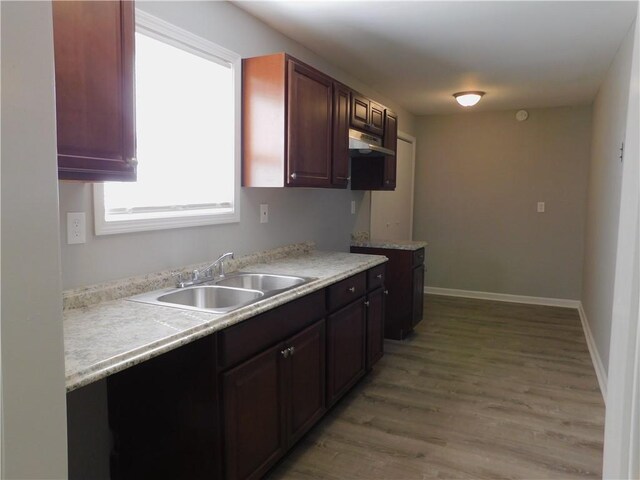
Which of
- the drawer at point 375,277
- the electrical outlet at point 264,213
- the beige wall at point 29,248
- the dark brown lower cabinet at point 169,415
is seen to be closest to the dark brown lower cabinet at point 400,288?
the drawer at point 375,277

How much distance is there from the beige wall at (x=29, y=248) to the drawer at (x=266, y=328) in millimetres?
904

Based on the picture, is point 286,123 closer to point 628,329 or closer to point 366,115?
point 366,115

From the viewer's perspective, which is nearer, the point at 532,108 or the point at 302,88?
the point at 302,88

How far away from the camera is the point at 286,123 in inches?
103

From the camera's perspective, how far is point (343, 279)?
267 cm

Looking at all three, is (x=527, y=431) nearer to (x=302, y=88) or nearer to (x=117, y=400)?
(x=117, y=400)

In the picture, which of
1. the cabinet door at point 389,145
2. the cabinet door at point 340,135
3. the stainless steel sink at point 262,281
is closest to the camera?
the stainless steel sink at point 262,281

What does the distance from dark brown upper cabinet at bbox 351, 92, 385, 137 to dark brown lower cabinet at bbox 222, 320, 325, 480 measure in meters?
1.66

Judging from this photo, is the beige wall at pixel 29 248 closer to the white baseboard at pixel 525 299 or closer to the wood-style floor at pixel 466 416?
the wood-style floor at pixel 466 416

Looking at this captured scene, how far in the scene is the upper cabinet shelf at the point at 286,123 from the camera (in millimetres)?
2607

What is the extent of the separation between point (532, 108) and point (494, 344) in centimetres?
298

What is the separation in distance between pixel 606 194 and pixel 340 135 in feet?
6.82

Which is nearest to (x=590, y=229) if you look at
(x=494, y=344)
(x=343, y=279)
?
(x=494, y=344)

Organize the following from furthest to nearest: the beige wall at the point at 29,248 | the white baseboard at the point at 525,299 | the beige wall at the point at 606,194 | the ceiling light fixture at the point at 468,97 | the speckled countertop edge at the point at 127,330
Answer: the ceiling light fixture at the point at 468,97 < the white baseboard at the point at 525,299 < the beige wall at the point at 606,194 < the speckled countertop edge at the point at 127,330 < the beige wall at the point at 29,248
